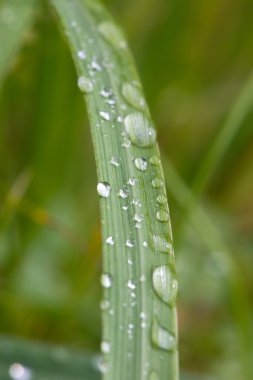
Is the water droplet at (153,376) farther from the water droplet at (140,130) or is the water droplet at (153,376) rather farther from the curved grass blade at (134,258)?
the water droplet at (140,130)

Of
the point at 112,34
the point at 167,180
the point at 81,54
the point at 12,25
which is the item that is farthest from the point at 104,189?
the point at 167,180

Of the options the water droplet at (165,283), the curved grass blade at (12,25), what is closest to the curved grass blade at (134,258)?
the water droplet at (165,283)

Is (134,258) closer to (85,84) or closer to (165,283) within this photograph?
(165,283)

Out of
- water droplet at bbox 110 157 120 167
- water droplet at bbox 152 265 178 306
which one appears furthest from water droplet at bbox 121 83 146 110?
water droplet at bbox 152 265 178 306

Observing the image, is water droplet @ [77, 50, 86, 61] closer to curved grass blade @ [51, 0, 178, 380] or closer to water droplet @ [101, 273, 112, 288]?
curved grass blade @ [51, 0, 178, 380]

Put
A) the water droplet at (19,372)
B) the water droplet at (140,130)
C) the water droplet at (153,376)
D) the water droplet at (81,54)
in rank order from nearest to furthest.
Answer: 1. the water droplet at (153,376)
2. the water droplet at (140,130)
3. the water droplet at (81,54)
4. the water droplet at (19,372)
